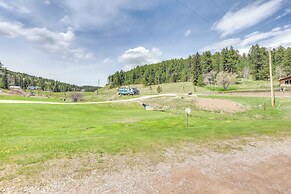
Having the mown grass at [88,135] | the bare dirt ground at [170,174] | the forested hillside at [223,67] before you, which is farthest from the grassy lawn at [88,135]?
the forested hillside at [223,67]

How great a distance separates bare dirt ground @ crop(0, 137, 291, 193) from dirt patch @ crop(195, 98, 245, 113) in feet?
94.0

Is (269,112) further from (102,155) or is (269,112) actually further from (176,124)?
(102,155)

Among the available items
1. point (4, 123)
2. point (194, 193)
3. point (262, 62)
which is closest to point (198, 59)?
point (262, 62)

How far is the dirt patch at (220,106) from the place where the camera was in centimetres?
4184

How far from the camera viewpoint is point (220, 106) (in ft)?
147

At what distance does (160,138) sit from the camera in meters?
16.5

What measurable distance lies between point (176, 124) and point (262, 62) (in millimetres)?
131754

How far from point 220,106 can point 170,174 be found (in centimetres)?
3779

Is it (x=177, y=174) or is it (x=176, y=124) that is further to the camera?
(x=176, y=124)

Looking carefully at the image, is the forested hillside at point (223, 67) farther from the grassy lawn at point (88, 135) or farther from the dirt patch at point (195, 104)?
the grassy lawn at point (88, 135)

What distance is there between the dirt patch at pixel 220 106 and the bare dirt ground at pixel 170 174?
28.7m

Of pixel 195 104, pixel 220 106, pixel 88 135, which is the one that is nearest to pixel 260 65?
pixel 195 104

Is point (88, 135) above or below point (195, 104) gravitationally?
below

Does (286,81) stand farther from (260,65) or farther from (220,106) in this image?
(260,65)
